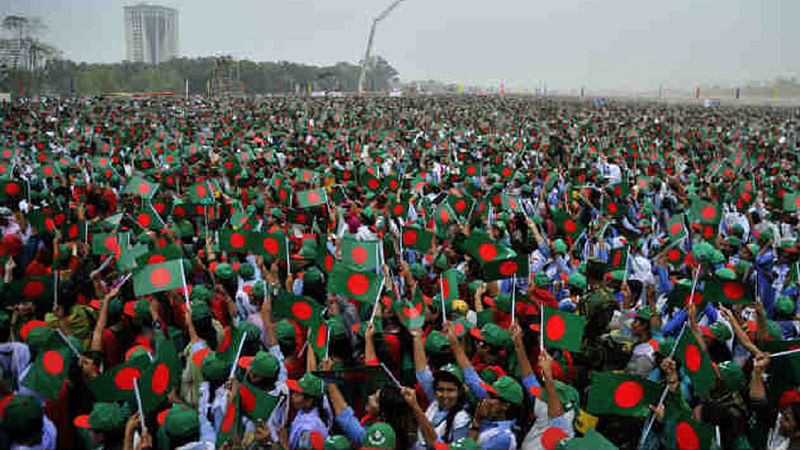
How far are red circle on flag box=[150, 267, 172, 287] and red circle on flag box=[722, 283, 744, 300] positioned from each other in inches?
185

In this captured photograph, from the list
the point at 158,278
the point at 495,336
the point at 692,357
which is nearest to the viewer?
the point at 692,357

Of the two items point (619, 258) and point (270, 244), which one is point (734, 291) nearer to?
point (619, 258)

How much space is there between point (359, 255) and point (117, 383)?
2.72 m

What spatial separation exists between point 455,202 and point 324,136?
12.7 metres

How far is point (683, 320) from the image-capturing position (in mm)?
4891

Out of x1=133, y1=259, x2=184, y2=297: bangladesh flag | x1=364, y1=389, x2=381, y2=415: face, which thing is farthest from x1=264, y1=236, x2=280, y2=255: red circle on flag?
x1=364, y1=389, x2=381, y2=415: face

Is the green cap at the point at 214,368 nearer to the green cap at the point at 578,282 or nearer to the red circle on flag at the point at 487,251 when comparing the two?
the red circle on flag at the point at 487,251

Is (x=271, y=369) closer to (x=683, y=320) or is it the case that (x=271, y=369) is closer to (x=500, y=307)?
(x=500, y=307)

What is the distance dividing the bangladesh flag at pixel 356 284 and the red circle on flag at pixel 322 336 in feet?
2.13

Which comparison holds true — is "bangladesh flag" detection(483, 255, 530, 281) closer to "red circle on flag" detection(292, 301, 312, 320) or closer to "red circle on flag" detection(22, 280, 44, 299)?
"red circle on flag" detection(292, 301, 312, 320)

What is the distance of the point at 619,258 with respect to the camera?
19.1ft

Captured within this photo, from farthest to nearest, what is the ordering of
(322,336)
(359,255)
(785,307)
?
(359,255) → (785,307) → (322,336)

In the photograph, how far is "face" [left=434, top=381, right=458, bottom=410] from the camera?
133 inches

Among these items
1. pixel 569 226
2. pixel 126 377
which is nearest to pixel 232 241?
pixel 126 377
